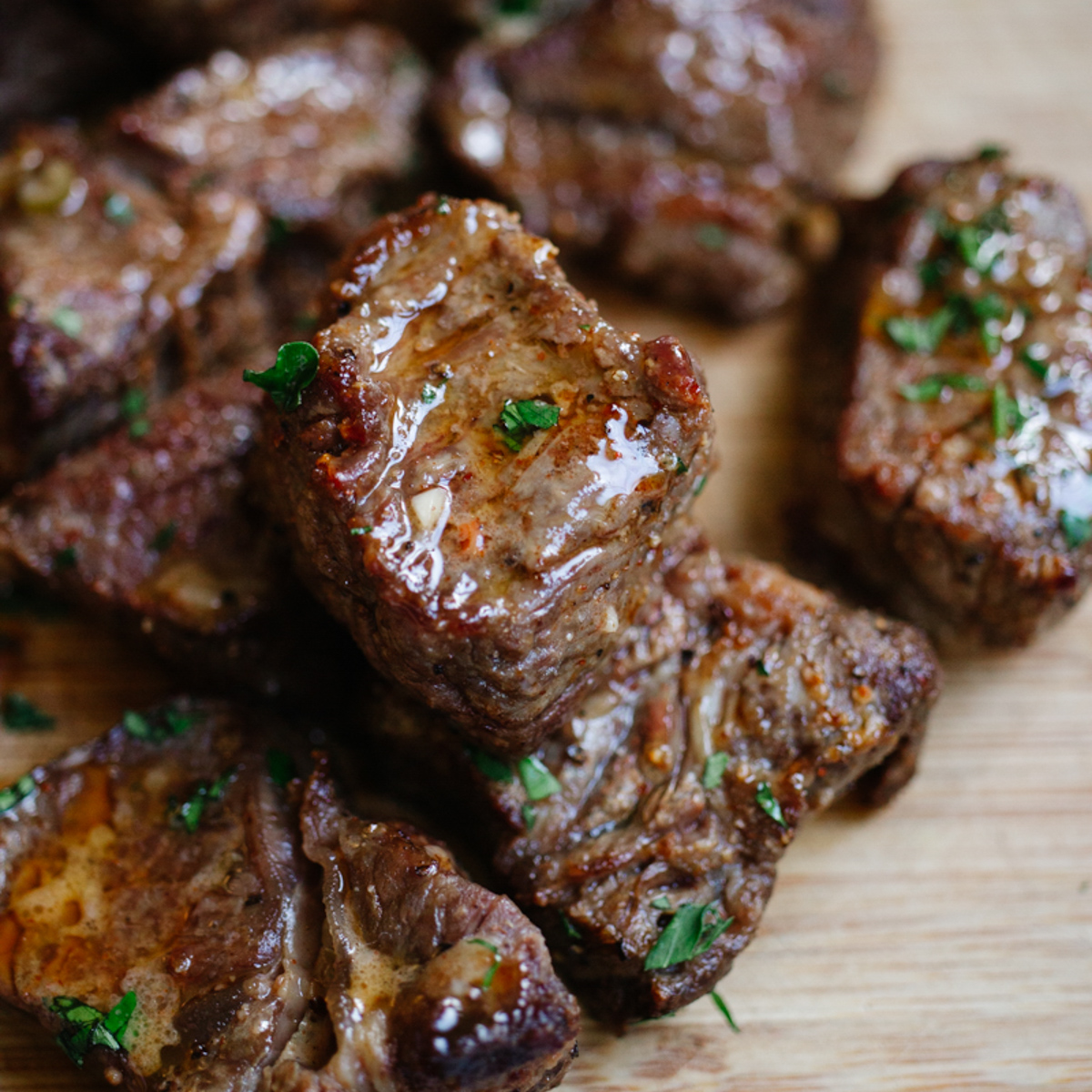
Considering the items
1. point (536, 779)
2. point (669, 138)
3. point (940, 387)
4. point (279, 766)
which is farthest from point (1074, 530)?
point (279, 766)

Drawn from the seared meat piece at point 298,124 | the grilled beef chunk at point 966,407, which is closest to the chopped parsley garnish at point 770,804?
the grilled beef chunk at point 966,407

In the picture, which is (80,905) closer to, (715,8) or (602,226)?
(602,226)

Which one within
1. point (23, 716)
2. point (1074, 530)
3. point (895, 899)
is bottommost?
point (895, 899)

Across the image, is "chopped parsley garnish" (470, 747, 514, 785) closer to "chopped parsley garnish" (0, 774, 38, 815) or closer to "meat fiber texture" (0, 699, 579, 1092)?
"meat fiber texture" (0, 699, 579, 1092)

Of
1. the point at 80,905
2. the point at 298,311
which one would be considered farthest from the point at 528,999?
the point at 298,311

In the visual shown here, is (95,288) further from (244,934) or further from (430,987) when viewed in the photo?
(430,987)

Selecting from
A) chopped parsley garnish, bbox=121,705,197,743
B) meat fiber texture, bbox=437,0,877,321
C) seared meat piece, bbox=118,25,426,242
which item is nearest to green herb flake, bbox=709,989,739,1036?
chopped parsley garnish, bbox=121,705,197,743
